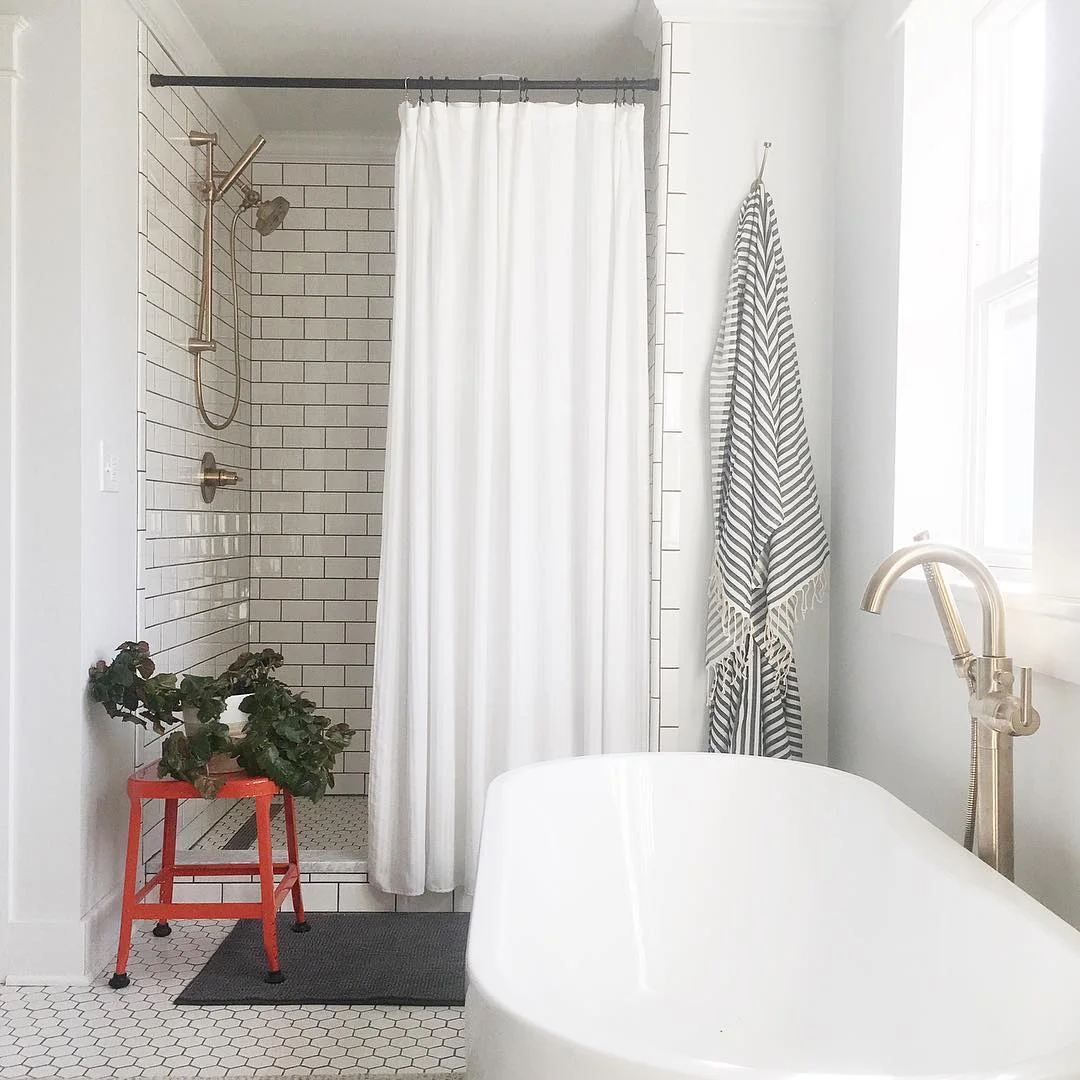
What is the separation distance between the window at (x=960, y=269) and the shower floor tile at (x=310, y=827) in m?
1.89

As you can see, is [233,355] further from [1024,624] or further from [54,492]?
[1024,624]

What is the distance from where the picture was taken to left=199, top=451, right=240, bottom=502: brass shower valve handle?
3566 millimetres

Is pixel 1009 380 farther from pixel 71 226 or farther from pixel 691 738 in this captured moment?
pixel 71 226

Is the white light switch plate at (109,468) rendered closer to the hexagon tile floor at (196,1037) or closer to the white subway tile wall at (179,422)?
the white subway tile wall at (179,422)

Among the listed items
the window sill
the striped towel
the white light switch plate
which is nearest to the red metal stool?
the white light switch plate

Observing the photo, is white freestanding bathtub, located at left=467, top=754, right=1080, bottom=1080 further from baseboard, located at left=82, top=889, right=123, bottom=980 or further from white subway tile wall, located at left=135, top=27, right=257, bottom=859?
white subway tile wall, located at left=135, top=27, right=257, bottom=859

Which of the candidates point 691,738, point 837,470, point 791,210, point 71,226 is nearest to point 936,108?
point 791,210

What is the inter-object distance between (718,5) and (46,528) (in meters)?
2.23

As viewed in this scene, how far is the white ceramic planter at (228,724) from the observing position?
2646 mm

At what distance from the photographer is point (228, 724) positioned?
2676mm

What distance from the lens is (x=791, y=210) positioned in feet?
A: 9.79

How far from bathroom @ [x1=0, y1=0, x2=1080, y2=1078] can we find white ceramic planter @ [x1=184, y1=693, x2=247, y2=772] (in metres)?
0.26

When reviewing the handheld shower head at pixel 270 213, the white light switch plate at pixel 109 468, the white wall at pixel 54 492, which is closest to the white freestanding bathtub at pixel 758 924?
the white wall at pixel 54 492

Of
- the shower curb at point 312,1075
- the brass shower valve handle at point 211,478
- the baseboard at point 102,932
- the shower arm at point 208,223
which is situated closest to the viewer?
the shower curb at point 312,1075
